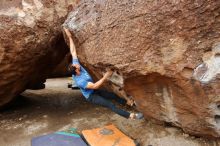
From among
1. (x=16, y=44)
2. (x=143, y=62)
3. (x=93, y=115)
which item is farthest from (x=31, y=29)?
(x=143, y=62)

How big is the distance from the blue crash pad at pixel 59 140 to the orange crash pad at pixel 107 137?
13cm

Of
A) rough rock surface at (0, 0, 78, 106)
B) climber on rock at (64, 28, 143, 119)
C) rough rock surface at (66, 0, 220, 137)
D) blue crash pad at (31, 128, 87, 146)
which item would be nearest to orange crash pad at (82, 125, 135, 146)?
blue crash pad at (31, 128, 87, 146)

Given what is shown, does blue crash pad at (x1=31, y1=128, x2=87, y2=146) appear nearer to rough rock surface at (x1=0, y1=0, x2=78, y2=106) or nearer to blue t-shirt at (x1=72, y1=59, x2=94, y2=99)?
blue t-shirt at (x1=72, y1=59, x2=94, y2=99)

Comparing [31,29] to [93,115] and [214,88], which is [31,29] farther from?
[214,88]

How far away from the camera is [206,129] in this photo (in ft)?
12.3

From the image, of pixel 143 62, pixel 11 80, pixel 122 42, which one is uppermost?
pixel 122 42

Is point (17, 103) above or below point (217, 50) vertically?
below

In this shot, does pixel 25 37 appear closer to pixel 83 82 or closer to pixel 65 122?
pixel 83 82

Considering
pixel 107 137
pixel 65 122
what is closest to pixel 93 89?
pixel 107 137

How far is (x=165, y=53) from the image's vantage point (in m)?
3.60

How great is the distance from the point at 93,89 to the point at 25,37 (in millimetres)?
1580

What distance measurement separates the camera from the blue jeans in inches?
164

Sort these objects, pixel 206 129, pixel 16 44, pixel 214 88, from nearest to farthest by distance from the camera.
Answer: pixel 214 88 → pixel 206 129 → pixel 16 44

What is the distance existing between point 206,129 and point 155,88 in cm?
83
